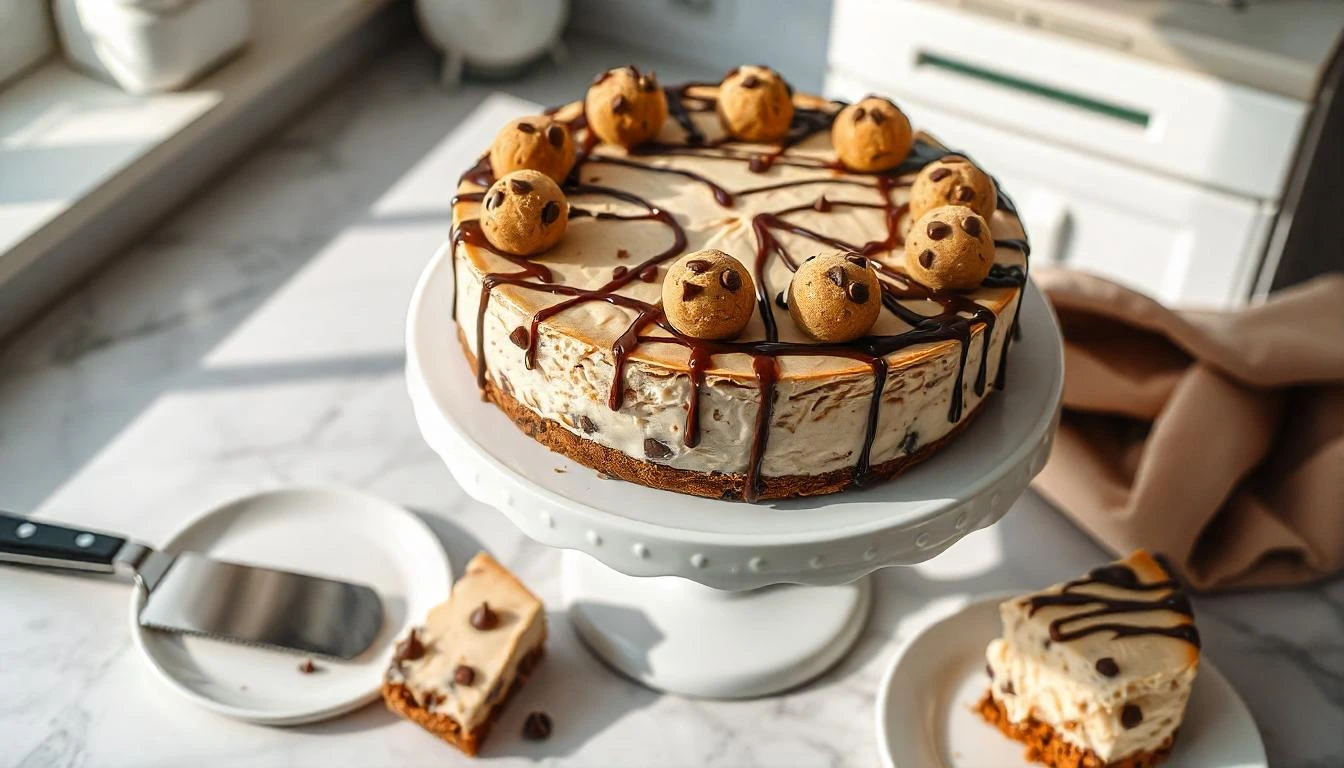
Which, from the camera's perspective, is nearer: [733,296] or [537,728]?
[733,296]

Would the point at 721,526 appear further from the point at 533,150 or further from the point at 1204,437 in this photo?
the point at 1204,437

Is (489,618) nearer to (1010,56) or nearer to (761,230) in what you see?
(761,230)

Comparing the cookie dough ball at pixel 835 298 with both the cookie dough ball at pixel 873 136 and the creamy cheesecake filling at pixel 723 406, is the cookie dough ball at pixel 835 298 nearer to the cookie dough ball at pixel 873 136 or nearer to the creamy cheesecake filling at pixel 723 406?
the creamy cheesecake filling at pixel 723 406

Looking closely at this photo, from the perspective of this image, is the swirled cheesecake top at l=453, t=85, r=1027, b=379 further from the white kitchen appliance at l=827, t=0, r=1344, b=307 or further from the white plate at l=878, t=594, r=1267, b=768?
the white kitchen appliance at l=827, t=0, r=1344, b=307

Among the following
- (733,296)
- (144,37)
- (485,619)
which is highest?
(733,296)

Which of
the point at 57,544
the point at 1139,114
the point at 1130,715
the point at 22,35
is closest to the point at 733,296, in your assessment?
the point at 1130,715

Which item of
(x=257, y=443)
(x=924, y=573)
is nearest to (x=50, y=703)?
(x=257, y=443)

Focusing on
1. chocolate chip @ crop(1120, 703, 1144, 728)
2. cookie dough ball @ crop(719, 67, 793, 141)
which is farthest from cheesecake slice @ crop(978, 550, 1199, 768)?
cookie dough ball @ crop(719, 67, 793, 141)
